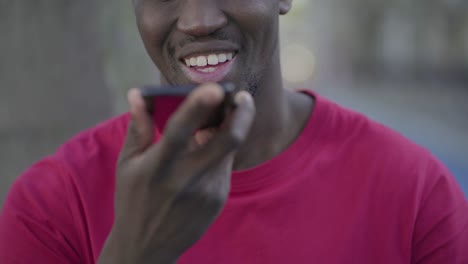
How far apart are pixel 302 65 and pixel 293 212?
3.12 metres

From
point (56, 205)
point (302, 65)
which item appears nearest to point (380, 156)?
point (56, 205)

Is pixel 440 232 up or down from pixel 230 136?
down

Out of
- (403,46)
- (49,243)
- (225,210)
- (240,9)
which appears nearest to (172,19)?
(240,9)

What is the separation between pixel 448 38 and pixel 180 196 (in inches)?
195

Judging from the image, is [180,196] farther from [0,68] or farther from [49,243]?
[0,68]

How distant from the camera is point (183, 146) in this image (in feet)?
3.91

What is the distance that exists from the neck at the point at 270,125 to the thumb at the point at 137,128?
76 cm

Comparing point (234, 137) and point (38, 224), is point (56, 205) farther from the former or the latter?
point (234, 137)

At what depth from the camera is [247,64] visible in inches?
74.2

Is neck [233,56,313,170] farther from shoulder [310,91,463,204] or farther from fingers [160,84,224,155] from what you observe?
fingers [160,84,224,155]

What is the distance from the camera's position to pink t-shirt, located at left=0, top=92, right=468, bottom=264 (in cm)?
187

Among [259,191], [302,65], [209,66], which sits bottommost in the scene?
[302,65]

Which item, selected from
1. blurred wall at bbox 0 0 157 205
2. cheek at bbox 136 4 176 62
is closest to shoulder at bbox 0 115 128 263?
cheek at bbox 136 4 176 62

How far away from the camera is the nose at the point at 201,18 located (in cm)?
181
